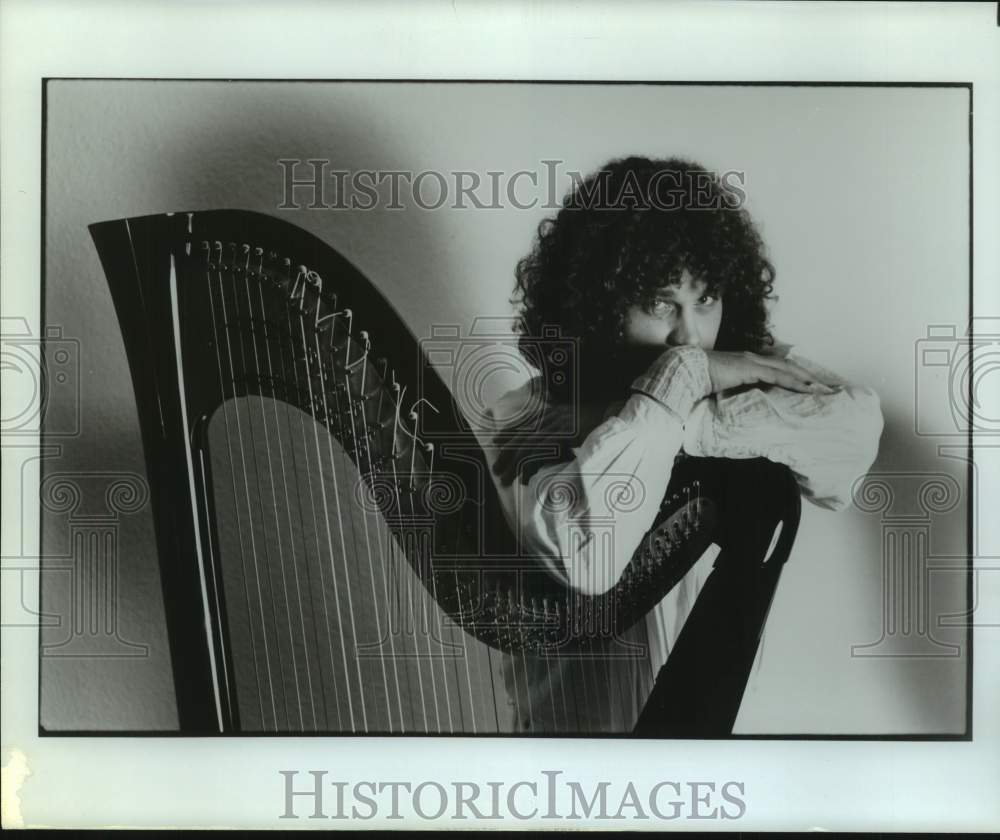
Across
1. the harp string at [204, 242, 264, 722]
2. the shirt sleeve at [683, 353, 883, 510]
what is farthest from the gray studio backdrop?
the harp string at [204, 242, 264, 722]

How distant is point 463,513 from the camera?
150cm

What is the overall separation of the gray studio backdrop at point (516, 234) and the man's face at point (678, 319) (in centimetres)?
13

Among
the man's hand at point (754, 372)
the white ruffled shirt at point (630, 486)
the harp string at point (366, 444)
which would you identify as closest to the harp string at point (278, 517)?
the harp string at point (366, 444)

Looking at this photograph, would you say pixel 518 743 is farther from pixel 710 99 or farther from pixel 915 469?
pixel 710 99

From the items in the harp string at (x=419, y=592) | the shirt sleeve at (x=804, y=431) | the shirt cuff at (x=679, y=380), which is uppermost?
the shirt cuff at (x=679, y=380)

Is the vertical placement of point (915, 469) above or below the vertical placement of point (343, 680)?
above

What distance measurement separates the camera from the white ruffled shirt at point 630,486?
4.92 feet

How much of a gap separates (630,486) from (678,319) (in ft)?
1.01

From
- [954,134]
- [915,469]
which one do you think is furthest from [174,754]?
[954,134]

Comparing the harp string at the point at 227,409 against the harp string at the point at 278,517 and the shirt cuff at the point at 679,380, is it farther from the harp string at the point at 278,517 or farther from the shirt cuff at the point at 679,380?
the shirt cuff at the point at 679,380

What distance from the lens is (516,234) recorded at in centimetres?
152

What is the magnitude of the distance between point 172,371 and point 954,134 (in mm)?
1460

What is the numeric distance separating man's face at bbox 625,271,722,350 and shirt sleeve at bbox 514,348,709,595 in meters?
0.03

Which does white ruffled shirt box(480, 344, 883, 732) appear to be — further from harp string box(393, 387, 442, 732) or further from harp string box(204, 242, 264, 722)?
harp string box(204, 242, 264, 722)
